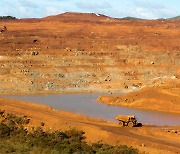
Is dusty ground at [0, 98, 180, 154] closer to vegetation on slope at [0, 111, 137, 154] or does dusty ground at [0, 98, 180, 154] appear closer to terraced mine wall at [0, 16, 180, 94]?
vegetation on slope at [0, 111, 137, 154]

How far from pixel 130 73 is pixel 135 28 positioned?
763 inches

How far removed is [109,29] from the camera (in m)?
67.2

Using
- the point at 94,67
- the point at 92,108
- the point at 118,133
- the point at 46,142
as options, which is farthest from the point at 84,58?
the point at 46,142

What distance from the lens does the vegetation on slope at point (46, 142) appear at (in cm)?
1793

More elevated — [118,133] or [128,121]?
[128,121]

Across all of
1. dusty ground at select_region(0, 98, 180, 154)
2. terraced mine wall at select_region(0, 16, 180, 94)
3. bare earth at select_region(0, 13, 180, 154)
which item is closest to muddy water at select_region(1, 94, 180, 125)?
bare earth at select_region(0, 13, 180, 154)

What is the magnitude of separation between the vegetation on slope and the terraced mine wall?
69.6 ft

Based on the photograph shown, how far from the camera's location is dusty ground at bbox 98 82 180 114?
33.9m

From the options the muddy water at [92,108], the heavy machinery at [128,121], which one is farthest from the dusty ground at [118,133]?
the muddy water at [92,108]

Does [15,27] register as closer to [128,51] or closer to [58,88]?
[128,51]

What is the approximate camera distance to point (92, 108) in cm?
3319

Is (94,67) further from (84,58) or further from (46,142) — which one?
(46,142)

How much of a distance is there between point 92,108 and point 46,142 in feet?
47.2

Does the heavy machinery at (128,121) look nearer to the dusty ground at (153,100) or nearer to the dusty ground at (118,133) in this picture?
the dusty ground at (118,133)
